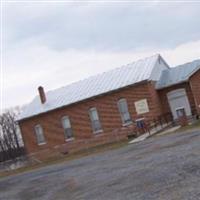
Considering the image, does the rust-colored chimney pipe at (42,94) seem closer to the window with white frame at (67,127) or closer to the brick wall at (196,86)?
the window with white frame at (67,127)

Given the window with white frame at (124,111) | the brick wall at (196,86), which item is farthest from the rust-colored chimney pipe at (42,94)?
the brick wall at (196,86)

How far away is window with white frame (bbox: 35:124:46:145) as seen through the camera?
47031 mm

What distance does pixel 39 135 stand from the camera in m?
47.3

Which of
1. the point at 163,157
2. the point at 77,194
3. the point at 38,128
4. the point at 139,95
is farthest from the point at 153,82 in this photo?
the point at 77,194

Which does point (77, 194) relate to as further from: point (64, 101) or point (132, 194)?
point (64, 101)

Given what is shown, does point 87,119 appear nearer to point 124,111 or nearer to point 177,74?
point 124,111

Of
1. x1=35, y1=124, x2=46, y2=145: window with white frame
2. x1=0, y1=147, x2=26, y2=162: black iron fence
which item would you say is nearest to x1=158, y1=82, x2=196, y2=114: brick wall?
x1=35, y1=124, x2=46, y2=145: window with white frame

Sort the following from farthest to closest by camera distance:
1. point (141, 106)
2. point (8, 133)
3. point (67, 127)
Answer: point (8, 133) → point (67, 127) → point (141, 106)

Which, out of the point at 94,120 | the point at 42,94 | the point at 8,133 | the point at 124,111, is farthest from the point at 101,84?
the point at 8,133

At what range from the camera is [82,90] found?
150 ft

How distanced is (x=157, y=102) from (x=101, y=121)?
5.38m

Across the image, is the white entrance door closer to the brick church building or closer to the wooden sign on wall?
the brick church building

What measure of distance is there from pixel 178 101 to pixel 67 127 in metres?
10.6

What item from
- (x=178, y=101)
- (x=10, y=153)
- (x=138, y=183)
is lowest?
(x=138, y=183)
